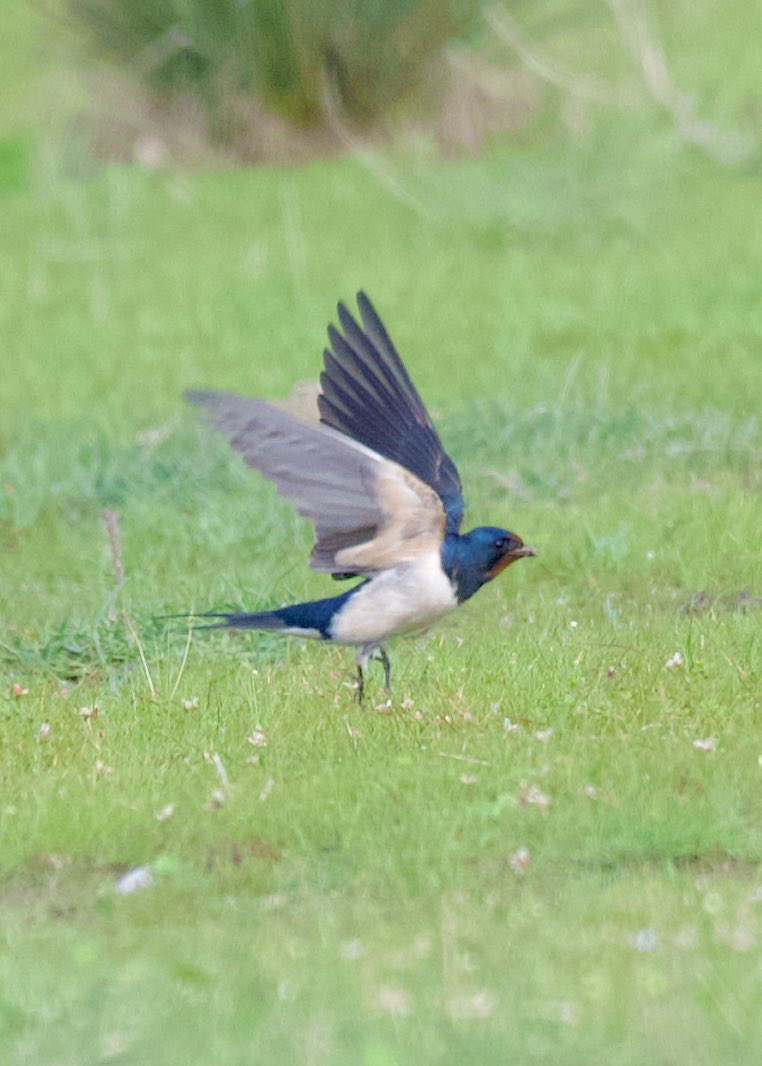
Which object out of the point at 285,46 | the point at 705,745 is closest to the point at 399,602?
the point at 705,745

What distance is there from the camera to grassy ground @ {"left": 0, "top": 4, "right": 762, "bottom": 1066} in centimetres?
413

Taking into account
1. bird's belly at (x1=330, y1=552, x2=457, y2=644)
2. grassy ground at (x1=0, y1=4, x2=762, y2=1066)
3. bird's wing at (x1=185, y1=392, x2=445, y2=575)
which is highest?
bird's wing at (x1=185, y1=392, x2=445, y2=575)

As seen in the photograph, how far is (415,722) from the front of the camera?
5711 millimetres

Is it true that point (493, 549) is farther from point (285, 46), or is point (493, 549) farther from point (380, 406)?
point (285, 46)

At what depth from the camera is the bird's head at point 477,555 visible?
5707 mm

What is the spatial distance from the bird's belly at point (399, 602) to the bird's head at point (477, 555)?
0.14ft

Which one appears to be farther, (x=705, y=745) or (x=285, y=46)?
(x=285, y=46)

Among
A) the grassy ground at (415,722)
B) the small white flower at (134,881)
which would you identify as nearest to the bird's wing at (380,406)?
the grassy ground at (415,722)

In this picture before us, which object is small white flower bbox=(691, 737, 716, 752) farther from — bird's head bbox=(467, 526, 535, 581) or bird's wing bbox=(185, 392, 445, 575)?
bird's wing bbox=(185, 392, 445, 575)

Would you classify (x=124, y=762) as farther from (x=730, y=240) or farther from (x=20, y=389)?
(x=730, y=240)

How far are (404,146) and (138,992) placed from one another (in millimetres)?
12978

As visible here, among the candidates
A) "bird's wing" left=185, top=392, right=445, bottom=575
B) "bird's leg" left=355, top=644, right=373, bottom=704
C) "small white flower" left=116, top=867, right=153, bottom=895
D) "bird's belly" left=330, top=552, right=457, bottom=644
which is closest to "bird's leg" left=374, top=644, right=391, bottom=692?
"bird's leg" left=355, top=644, right=373, bottom=704

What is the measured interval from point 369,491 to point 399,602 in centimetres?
35

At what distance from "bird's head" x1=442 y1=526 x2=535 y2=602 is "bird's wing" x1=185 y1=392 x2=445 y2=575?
0.22ft
